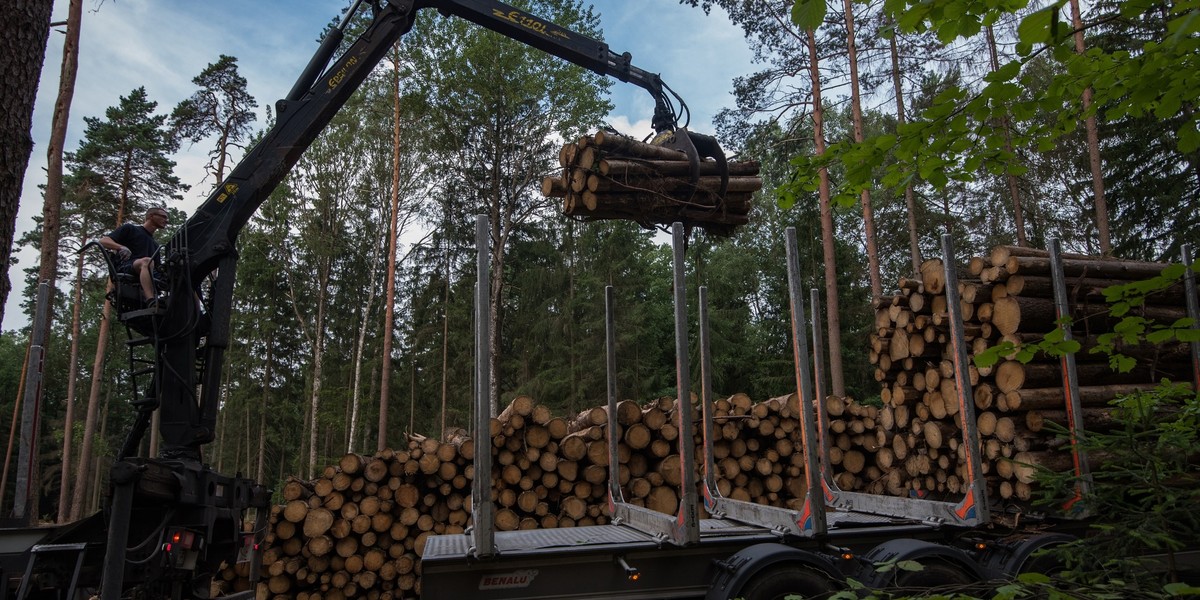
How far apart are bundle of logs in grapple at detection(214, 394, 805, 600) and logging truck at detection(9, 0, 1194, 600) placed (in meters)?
2.03

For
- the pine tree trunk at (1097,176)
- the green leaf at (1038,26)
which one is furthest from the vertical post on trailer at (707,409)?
the pine tree trunk at (1097,176)

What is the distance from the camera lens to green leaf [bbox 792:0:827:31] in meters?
2.48

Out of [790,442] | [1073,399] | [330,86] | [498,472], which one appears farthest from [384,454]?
[1073,399]

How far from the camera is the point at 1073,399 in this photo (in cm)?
509

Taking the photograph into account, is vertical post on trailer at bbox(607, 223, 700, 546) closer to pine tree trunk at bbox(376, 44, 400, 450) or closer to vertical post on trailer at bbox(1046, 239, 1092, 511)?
vertical post on trailer at bbox(1046, 239, 1092, 511)

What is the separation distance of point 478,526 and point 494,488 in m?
3.82

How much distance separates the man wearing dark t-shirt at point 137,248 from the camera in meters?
5.09

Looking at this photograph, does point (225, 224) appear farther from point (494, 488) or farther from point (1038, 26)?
point (1038, 26)

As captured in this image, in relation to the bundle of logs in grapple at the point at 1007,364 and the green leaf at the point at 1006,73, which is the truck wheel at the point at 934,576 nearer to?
the bundle of logs in grapple at the point at 1007,364

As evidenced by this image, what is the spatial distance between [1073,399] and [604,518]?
462 cm

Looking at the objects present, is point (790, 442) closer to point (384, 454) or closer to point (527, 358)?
Answer: point (384, 454)

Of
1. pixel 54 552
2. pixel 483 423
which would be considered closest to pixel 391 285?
pixel 54 552

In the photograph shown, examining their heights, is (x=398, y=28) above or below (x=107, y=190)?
below

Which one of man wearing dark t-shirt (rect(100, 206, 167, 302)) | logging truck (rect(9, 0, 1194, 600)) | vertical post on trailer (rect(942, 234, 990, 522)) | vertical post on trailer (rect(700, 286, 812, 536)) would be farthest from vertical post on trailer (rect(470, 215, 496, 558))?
vertical post on trailer (rect(942, 234, 990, 522))
